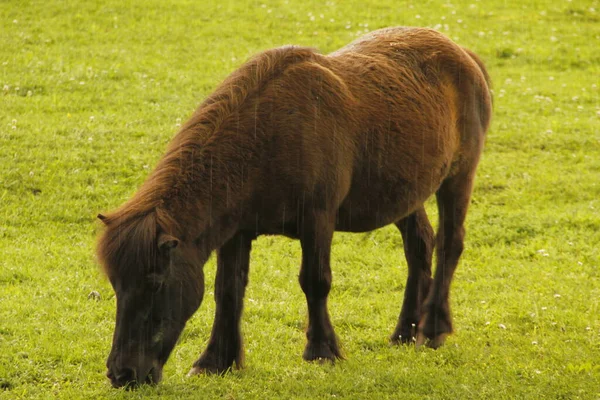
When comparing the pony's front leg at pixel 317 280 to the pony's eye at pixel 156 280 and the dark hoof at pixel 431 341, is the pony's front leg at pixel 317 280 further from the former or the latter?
the pony's eye at pixel 156 280

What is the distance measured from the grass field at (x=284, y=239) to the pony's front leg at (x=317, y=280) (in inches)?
7.0

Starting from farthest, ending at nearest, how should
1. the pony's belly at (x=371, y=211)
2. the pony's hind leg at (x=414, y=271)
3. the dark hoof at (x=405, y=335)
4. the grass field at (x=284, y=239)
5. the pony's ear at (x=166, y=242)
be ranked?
the pony's hind leg at (x=414, y=271) < the dark hoof at (x=405, y=335) < the pony's belly at (x=371, y=211) < the grass field at (x=284, y=239) < the pony's ear at (x=166, y=242)

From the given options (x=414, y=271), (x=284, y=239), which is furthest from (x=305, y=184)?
(x=284, y=239)

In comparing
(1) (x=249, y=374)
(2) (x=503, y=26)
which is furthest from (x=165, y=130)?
(2) (x=503, y=26)

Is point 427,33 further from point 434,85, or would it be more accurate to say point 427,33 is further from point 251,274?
point 251,274

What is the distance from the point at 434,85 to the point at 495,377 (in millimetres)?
2635

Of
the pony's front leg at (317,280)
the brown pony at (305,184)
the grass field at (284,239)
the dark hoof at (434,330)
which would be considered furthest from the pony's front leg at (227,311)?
the dark hoof at (434,330)

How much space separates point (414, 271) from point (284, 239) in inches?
111

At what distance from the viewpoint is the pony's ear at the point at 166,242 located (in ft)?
18.5

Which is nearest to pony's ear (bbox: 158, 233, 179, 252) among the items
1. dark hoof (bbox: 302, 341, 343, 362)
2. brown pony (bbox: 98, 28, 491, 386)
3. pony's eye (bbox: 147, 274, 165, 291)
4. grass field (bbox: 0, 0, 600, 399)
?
brown pony (bbox: 98, 28, 491, 386)

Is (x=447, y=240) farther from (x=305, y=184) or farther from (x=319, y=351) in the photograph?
(x=305, y=184)

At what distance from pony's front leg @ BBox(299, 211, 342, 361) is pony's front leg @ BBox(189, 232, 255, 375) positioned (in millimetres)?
491

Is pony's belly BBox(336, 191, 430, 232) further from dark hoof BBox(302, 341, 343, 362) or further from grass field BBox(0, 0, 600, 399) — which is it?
grass field BBox(0, 0, 600, 399)

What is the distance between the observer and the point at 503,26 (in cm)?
2039
